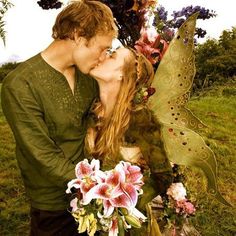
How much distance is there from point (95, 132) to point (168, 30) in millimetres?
778

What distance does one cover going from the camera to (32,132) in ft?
8.80

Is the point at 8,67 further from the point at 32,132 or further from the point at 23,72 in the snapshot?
the point at 32,132

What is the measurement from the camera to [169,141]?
3094 millimetres

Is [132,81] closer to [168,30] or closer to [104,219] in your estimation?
[168,30]

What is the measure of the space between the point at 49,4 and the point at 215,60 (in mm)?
8517

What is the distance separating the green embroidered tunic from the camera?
105 inches

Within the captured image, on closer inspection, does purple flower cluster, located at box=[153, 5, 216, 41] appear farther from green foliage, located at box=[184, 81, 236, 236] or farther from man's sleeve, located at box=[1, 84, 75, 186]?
green foliage, located at box=[184, 81, 236, 236]

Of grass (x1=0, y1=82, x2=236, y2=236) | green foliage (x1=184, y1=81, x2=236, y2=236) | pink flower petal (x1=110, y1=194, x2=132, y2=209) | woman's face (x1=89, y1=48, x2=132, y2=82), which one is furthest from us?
green foliage (x1=184, y1=81, x2=236, y2=236)

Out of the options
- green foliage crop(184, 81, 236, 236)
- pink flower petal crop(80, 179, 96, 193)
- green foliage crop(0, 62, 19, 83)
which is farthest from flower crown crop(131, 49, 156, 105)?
green foliage crop(0, 62, 19, 83)

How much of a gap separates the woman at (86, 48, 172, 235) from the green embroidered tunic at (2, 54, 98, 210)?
10 centimetres

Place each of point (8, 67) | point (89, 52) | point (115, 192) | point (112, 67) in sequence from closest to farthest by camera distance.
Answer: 1. point (115, 192)
2. point (89, 52)
3. point (112, 67)
4. point (8, 67)

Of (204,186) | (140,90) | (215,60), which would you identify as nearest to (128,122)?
(140,90)

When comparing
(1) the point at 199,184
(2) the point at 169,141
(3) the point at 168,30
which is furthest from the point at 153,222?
(1) the point at 199,184

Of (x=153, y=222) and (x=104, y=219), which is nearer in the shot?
(x=104, y=219)
